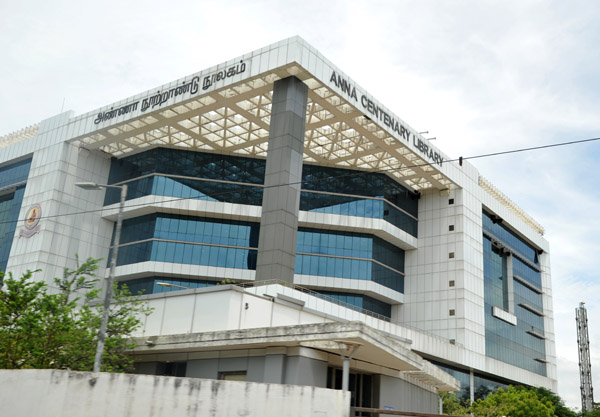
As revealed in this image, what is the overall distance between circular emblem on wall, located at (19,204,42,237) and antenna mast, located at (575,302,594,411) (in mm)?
83670

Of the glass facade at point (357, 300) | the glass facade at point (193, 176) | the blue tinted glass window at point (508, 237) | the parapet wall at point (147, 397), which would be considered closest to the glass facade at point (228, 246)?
the glass facade at point (357, 300)

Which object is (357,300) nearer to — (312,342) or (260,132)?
(260,132)

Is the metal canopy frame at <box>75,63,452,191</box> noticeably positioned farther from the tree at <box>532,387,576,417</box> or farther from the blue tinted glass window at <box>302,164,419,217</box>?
the tree at <box>532,387,576,417</box>

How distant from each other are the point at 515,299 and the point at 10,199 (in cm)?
6055

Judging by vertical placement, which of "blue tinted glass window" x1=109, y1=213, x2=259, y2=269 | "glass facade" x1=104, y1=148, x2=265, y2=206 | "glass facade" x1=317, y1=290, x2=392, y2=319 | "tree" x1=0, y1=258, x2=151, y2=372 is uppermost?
"glass facade" x1=104, y1=148, x2=265, y2=206

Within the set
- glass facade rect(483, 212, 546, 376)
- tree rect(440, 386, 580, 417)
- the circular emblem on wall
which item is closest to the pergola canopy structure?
the circular emblem on wall

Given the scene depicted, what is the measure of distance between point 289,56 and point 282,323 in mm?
24203

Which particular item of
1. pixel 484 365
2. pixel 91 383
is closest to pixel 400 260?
pixel 484 365

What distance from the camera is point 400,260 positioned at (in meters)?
71.6

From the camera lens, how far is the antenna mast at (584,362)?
101 m

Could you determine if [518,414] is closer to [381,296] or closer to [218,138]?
[381,296]

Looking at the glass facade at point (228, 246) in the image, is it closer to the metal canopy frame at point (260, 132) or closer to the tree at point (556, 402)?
the metal canopy frame at point (260, 132)

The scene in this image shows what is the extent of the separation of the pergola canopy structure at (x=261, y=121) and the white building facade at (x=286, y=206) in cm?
16

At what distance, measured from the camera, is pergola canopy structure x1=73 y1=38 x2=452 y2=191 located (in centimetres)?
4962
